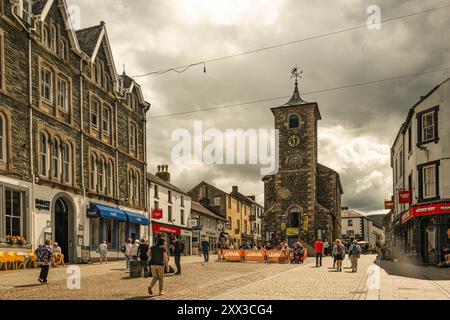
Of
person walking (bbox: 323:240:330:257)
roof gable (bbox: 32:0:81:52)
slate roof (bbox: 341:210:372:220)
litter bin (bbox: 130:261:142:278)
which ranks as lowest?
slate roof (bbox: 341:210:372:220)

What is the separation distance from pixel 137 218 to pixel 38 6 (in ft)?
56.0

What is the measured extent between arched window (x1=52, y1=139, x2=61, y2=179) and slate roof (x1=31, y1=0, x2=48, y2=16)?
7.05 metres

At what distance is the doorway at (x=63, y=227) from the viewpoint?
2839 centimetres

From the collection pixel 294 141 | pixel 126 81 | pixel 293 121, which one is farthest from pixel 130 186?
pixel 293 121

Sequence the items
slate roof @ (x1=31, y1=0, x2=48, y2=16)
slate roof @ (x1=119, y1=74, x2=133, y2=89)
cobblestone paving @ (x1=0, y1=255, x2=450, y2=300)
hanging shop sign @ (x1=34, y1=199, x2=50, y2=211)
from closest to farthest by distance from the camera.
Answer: cobblestone paving @ (x1=0, y1=255, x2=450, y2=300) < hanging shop sign @ (x1=34, y1=199, x2=50, y2=211) < slate roof @ (x1=31, y1=0, x2=48, y2=16) < slate roof @ (x1=119, y1=74, x2=133, y2=89)

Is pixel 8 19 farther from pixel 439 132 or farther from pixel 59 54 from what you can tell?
pixel 439 132

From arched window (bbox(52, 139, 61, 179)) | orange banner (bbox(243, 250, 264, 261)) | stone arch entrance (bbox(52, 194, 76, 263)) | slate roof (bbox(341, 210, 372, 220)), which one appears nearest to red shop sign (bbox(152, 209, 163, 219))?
orange banner (bbox(243, 250, 264, 261))

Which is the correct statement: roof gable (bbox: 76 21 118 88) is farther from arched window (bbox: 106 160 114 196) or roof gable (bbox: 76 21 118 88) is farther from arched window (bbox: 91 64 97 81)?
arched window (bbox: 106 160 114 196)

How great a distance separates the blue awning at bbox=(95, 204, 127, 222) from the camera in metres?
31.9

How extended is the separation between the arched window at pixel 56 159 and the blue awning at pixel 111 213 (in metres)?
4.15

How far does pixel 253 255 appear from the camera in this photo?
35844mm

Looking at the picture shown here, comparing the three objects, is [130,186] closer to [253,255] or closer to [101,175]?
[101,175]
